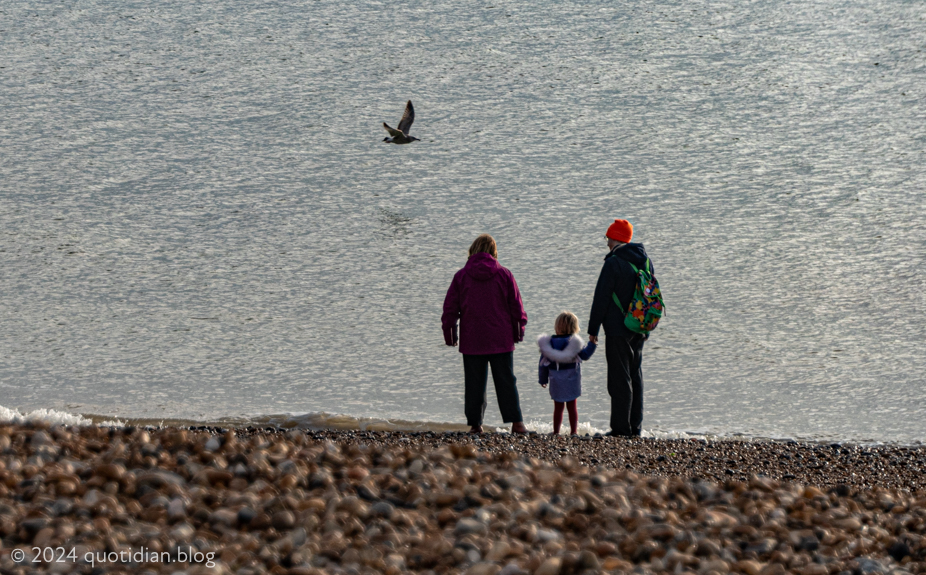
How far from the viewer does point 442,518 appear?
12.9 feet

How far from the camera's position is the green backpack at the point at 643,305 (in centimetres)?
654

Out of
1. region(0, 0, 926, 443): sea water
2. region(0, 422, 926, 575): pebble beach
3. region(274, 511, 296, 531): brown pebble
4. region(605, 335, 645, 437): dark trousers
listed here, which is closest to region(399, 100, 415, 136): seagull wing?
region(0, 0, 926, 443): sea water

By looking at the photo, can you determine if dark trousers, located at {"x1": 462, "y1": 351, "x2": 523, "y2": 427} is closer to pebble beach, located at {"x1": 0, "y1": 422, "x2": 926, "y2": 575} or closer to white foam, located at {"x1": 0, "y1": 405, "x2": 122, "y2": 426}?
pebble beach, located at {"x1": 0, "y1": 422, "x2": 926, "y2": 575}

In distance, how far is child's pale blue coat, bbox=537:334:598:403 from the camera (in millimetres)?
6629

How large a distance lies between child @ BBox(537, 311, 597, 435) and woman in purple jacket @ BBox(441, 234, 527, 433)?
0.86ft

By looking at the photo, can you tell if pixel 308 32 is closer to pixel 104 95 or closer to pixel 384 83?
pixel 384 83

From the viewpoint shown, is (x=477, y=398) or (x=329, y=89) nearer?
(x=477, y=398)

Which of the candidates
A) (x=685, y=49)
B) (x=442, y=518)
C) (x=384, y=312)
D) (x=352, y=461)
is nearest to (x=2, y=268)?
(x=384, y=312)

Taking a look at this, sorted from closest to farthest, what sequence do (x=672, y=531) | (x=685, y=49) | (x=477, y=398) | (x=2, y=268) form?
1. (x=672, y=531)
2. (x=477, y=398)
3. (x=2, y=268)
4. (x=685, y=49)

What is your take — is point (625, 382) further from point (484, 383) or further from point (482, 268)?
point (482, 268)

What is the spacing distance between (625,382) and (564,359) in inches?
20.3

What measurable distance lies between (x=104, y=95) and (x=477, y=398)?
13114 millimetres

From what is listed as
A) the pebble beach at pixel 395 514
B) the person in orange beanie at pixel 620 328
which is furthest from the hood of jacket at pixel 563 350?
the pebble beach at pixel 395 514

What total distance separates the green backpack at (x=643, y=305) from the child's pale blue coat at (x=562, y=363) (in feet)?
1.27
